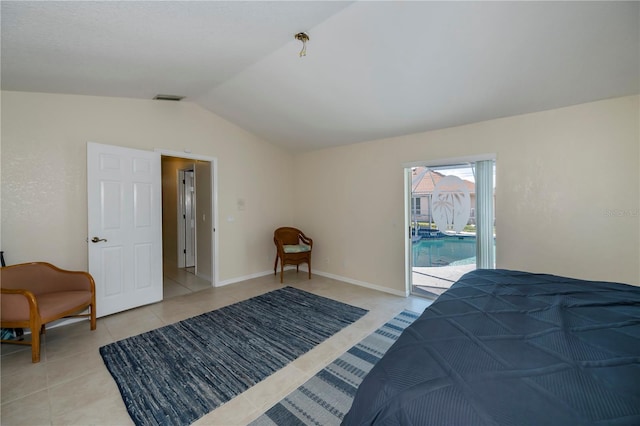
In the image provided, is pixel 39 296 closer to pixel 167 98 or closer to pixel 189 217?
pixel 167 98

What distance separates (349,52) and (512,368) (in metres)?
2.58

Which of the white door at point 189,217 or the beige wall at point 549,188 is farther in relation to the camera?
the white door at point 189,217

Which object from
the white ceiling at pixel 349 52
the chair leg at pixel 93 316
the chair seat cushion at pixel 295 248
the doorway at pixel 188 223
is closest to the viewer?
the white ceiling at pixel 349 52

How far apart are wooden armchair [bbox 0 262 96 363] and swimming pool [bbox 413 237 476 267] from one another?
4.24 m

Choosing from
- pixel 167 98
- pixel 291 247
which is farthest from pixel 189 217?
pixel 167 98

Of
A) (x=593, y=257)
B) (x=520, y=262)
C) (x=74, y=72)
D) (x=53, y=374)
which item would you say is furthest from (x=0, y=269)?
(x=593, y=257)

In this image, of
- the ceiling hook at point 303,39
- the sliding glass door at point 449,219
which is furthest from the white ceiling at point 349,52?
the sliding glass door at point 449,219

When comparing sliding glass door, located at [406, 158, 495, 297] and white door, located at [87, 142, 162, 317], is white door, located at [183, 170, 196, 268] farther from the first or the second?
sliding glass door, located at [406, 158, 495, 297]

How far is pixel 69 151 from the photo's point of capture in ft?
9.84

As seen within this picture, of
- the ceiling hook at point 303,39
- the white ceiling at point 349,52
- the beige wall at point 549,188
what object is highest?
the ceiling hook at point 303,39

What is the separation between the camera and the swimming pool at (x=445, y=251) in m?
3.53

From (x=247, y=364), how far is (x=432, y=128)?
3.52m

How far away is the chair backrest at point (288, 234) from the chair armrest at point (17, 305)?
325 cm

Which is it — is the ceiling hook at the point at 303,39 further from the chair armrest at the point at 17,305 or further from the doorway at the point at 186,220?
the doorway at the point at 186,220
